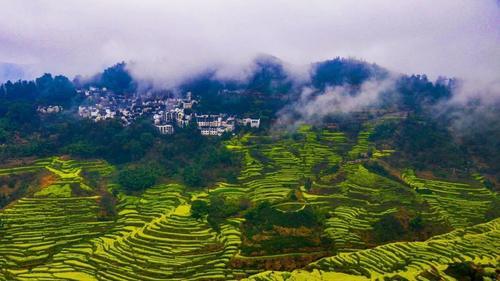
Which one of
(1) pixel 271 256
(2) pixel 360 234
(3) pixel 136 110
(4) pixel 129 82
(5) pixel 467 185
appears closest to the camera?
(1) pixel 271 256

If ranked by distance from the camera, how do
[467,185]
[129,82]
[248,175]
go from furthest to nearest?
[129,82] → [248,175] → [467,185]

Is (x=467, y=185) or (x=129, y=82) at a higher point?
(x=129, y=82)

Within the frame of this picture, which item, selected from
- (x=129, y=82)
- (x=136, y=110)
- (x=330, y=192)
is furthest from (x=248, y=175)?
(x=129, y=82)

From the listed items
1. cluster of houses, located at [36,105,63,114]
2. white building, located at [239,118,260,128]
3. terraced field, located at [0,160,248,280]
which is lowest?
terraced field, located at [0,160,248,280]

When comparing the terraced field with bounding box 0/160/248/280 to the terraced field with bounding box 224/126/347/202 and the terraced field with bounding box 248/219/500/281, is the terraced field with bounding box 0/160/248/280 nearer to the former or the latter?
the terraced field with bounding box 248/219/500/281

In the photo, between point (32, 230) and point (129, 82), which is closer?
point (32, 230)

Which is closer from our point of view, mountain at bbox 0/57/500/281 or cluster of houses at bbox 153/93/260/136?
mountain at bbox 0/57/500/281

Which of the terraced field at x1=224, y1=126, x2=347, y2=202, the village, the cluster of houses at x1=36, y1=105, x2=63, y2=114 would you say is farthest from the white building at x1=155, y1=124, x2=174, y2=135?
the cluster of houses at x1=36, y1=105, x2=63, y2=114

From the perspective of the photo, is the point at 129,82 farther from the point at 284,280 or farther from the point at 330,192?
the point at 284,280
